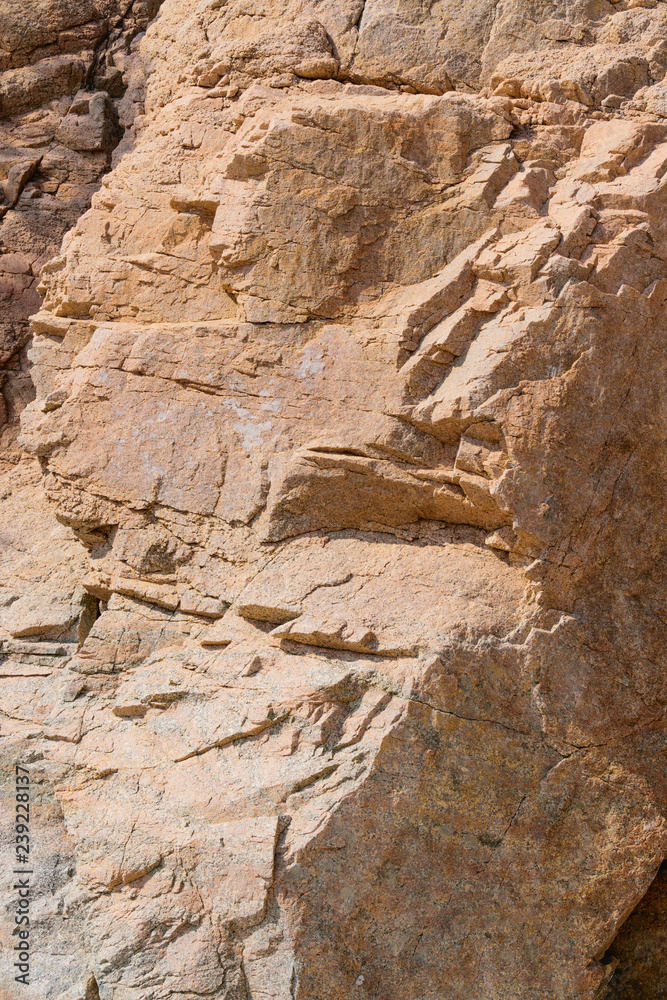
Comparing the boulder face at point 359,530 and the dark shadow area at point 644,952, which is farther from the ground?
the boulder face at point 359,530

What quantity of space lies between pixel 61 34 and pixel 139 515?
4.55 m

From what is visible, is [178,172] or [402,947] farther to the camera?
[178,172]

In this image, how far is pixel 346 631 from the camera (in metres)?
5.34

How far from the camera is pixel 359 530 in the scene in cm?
582

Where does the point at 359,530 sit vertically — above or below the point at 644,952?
above

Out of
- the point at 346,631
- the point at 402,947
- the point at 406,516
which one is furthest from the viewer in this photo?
the point at 406,516

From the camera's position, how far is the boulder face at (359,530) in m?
5.05

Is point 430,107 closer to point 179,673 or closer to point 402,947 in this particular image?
point 179,673

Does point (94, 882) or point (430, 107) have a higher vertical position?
point (430, 107)

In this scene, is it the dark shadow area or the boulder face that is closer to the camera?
the boulder face

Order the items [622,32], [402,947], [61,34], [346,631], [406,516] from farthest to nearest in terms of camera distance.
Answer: [61,34] < [622,32] < [406,516] < [346,631] < [402,947]

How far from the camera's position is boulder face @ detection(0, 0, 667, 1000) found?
5.05m

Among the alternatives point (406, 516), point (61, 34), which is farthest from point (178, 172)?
point (406, 516)

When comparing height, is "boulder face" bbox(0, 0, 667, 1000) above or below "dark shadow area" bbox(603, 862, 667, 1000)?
above
